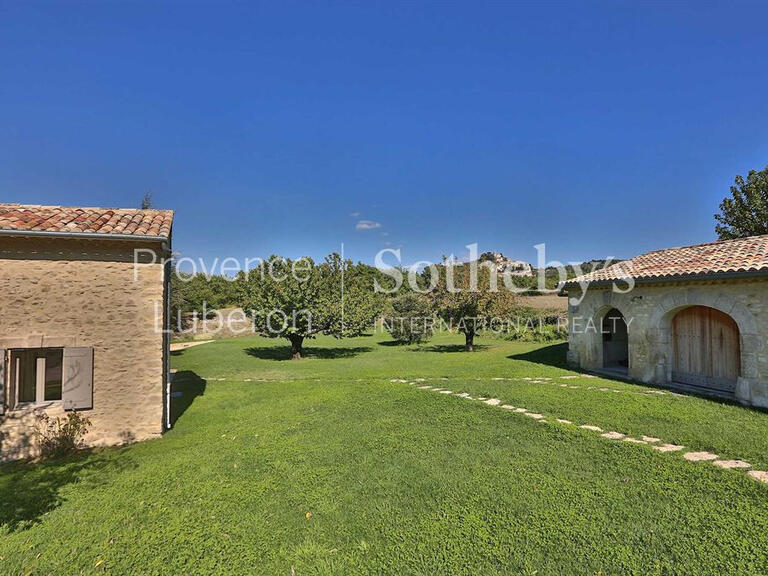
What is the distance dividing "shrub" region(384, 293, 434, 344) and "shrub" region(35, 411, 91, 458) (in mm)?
21153

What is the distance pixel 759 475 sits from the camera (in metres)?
5.28

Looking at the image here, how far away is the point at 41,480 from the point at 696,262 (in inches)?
636

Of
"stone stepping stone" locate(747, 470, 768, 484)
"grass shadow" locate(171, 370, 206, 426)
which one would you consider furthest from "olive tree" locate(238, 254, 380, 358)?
"stone stepping stone" locate(747, 470, 768, 484)

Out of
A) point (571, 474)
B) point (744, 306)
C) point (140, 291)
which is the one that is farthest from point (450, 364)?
point (140, 291)

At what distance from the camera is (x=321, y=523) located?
14.8ft

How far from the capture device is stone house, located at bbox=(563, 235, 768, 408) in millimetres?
9320

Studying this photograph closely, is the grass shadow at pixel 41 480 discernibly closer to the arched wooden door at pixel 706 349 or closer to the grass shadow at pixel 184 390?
the grass shadow at pixel 184 390

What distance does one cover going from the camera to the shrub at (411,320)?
27.8m

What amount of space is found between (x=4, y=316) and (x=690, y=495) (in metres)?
11.3

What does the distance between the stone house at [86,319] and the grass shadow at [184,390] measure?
156 centimetres

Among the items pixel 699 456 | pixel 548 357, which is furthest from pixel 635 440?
pixel 548 357

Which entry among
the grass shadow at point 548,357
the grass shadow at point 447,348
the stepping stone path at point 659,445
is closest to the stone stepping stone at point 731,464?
the stepping stone path at point 659,445

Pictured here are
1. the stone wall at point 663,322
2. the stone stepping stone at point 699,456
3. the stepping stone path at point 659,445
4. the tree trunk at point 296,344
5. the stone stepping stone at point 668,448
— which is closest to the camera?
the stepping stone path at point 659,445

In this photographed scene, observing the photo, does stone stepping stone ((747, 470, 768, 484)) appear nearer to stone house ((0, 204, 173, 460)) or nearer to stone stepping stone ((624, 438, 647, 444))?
stone stepping stone ((624, 438, 647, 444))
